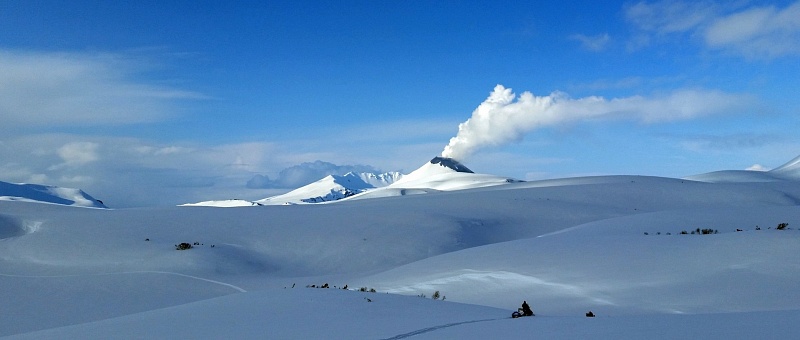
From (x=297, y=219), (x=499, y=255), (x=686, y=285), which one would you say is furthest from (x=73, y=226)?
(x=686, y=285)

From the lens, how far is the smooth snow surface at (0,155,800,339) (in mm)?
7488

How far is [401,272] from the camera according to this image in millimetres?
16109

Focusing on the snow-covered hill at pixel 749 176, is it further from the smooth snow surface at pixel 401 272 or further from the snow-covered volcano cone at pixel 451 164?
the snow-covered volcano cone at pixel 451 164

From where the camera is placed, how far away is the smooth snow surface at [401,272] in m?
7.49

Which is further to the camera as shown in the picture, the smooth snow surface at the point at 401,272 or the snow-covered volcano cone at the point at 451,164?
the snow-covered volcano cone at the point at 451,164

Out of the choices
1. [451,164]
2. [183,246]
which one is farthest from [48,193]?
[183,246]

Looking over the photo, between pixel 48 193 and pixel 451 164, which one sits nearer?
pixel 48 193

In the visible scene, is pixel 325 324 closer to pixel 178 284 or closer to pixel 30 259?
pixel 178 284

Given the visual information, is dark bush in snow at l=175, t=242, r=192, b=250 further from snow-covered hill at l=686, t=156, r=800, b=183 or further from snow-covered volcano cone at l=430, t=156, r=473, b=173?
snow-covered volcano cone at l=430, t=156, r=473, b=173

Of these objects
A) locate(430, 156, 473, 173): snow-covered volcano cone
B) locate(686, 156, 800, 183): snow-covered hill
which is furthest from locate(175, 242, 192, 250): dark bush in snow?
locate(430, 156, 473, 173): snow-covered volcano cone

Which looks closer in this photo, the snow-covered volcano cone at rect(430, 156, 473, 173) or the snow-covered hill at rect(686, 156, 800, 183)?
the snow-covered hill at rect(686, 156, 800, 183)

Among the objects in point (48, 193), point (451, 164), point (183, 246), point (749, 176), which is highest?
point (451, 164)

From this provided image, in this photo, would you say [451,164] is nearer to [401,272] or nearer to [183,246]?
[183,246]

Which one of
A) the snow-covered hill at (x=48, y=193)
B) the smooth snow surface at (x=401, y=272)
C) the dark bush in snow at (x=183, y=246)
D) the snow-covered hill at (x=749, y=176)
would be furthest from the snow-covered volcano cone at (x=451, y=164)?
the dark bush in snow at (x=183, y=246)
